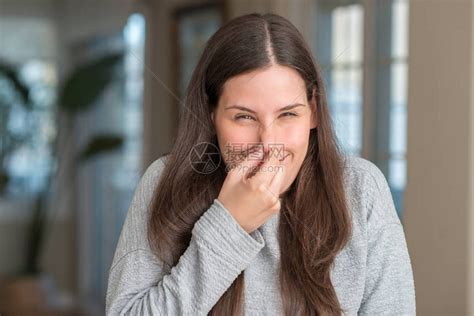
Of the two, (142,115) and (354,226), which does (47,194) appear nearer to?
(142,115)

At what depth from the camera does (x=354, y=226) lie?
3.01 feet

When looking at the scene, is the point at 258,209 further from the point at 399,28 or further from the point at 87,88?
the point at 87,88

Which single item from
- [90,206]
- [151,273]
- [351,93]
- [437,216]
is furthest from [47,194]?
[151,273]

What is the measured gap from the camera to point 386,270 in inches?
35.4

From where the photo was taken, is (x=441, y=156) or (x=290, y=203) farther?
(x=441, y=156)

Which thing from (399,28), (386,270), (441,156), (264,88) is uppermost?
(399,28)

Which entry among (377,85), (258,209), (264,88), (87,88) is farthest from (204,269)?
(87,88)

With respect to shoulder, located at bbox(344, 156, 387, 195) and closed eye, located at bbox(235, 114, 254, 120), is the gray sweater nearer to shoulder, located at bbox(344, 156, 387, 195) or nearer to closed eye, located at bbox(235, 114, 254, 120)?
shoulder, located at bbox(344, 156, 387, 195)

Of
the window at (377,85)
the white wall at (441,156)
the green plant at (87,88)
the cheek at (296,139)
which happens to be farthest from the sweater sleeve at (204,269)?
the green plant at (87,88)

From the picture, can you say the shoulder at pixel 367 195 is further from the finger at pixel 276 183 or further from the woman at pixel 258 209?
the finger at pixel 276 183

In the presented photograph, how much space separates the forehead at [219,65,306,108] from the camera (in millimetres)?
786

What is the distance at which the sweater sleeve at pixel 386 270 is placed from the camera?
90 cm

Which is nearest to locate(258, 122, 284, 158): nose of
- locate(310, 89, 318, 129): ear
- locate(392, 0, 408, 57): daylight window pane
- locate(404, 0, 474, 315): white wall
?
locate(310, 89, 318, 129): ear

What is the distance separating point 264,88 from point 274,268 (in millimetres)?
253
